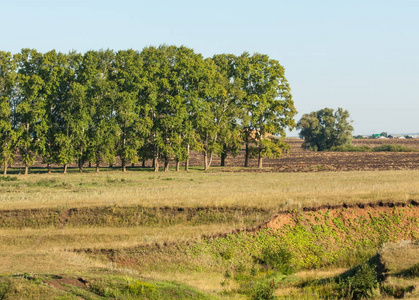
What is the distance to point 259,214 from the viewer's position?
35.8 meters

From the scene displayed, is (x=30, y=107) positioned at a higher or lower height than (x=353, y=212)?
higher

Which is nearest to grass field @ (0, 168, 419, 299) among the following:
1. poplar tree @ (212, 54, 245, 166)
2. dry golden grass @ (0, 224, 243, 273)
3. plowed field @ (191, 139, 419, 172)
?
dry golden grass @ (0, 224, 243, 273)

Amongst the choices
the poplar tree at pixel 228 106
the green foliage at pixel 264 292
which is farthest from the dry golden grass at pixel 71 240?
the poplar tree at pixel 228 106

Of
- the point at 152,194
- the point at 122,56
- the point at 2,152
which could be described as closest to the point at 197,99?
the point at 122,56

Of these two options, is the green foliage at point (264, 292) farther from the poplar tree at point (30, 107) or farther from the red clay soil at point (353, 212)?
the poplar tree at point (30, 107)

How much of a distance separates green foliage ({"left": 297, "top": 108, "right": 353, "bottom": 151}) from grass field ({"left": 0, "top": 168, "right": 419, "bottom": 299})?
97103 mm

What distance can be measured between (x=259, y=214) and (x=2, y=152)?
1706 inches

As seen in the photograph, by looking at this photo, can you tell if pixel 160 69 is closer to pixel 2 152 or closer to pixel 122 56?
pixel 122 56

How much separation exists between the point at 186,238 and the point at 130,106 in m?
41.8

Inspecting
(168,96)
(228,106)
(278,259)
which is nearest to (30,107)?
(168,96)

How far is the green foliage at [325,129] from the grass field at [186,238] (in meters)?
97.1

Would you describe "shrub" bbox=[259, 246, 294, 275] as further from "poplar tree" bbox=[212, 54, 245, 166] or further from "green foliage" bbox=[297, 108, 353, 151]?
"green foliage" bbox=[297, 108, 353, 151]

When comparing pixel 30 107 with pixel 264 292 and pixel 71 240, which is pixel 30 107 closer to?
pixel 71 240

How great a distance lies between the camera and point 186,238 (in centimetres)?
3150
